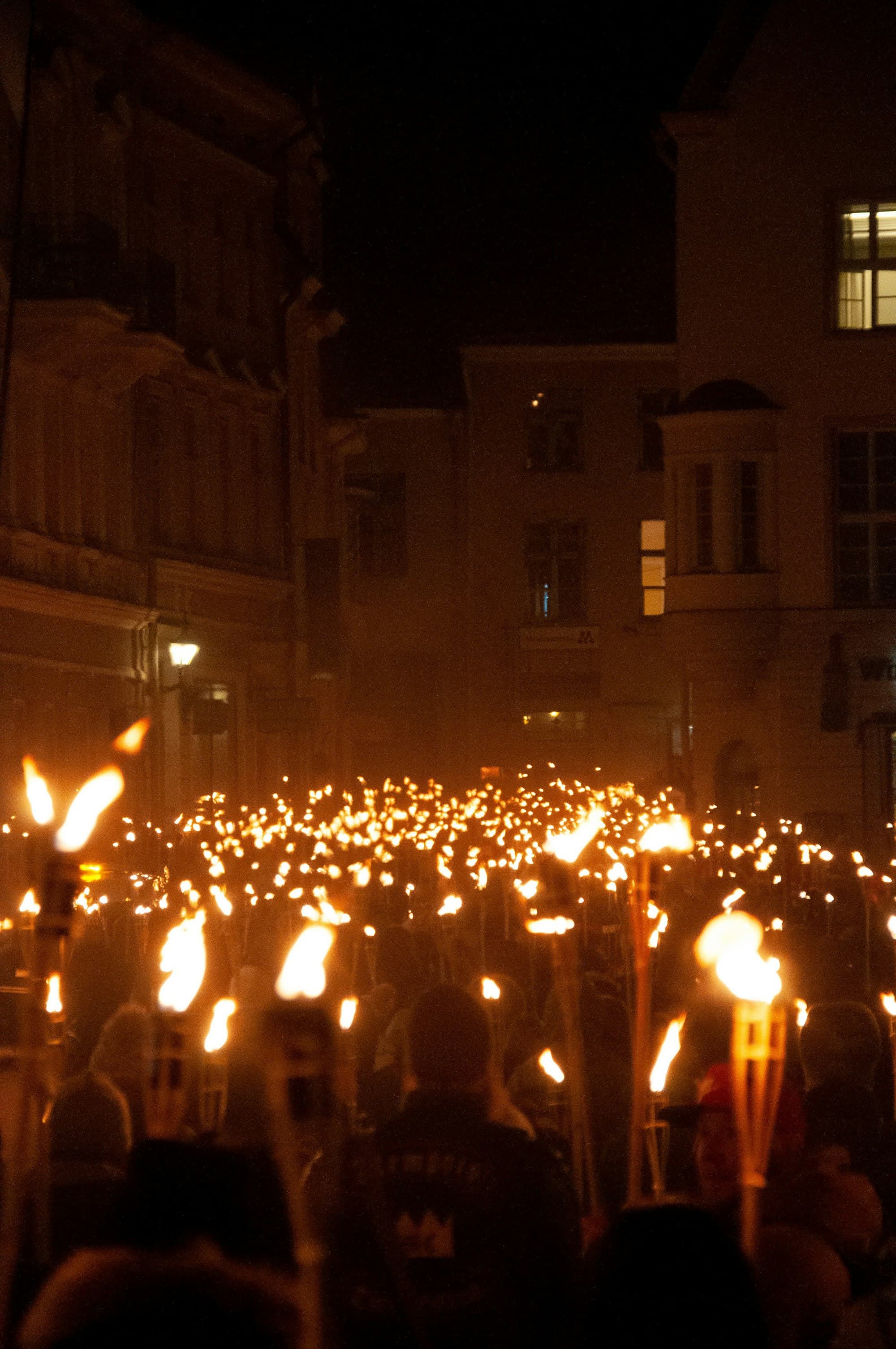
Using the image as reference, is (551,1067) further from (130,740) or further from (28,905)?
(28,905)

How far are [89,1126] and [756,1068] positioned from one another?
196 centimetres

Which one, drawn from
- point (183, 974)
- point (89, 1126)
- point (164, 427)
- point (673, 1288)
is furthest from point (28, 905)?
point (164, 427)

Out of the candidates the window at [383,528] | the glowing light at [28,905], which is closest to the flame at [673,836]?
the glowing light at [28,905]

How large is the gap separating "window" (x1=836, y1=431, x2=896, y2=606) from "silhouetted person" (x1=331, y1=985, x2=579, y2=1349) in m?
31.4

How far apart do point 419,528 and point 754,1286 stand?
48937 mm

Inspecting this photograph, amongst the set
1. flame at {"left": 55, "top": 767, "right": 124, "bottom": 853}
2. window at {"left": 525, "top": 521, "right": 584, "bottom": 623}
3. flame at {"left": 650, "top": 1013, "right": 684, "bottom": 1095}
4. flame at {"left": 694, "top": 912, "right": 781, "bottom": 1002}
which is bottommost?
flame at {"left": 650, "top": 1013, "right": 684, "bottom": 1095}

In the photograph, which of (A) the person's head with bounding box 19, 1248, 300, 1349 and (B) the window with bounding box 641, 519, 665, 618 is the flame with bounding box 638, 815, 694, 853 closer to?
(A) the person's head with bounding box 19, 1248, 300, 1349

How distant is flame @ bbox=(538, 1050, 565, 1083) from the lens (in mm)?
8367

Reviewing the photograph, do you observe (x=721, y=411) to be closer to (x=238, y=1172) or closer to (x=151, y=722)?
(x=151, y=722)

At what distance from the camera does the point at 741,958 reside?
22.4ft

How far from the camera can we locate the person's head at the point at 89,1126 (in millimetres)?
6613

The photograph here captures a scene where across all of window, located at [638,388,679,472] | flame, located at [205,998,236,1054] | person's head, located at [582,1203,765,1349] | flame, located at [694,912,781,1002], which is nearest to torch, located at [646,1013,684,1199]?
flame, located at [694,912,781,1002]

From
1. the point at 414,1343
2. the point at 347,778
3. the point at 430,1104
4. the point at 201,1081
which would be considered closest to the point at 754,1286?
the point at 414,1343

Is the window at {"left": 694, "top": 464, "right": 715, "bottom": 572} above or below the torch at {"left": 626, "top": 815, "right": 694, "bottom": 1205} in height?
above
